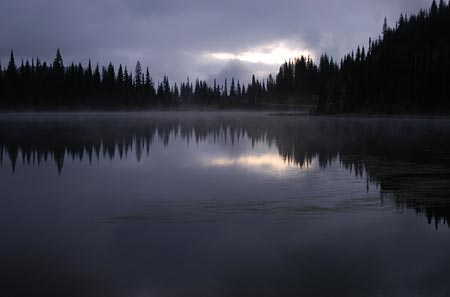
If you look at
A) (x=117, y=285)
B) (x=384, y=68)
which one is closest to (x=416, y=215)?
(x=117, y=285)

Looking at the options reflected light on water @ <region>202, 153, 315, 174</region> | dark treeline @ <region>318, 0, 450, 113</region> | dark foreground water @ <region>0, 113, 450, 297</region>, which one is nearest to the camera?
dark foreground water @ <region>0, 113, 450, 297</region>

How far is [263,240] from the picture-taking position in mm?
9391

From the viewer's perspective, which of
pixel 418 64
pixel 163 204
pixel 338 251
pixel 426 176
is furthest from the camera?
pixel 418 64

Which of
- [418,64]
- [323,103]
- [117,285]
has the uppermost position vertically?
[418,64]

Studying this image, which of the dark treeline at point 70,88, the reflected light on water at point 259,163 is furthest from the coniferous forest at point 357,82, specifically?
the reflected light on water at point 259,163

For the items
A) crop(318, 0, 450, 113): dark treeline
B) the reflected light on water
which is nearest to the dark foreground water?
the reflected light on water

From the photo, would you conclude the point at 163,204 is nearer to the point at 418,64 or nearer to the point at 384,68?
the point at 418,64

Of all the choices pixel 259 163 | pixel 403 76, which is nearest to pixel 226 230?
pixel 259 163

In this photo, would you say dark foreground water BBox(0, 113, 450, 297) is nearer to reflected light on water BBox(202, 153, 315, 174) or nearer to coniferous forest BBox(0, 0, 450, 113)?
reflected light on water BBox(202, 153, 315, 174)

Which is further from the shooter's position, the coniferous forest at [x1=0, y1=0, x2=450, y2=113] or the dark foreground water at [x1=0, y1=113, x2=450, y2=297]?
the coniferous forest at [x1=0, y1=0, x2=450, y2=113]

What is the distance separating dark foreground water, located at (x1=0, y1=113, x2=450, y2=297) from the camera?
7312 millimetres

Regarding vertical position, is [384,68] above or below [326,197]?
above

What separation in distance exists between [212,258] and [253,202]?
485 centimetres

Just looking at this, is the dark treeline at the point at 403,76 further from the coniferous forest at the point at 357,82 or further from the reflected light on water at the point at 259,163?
the reflected light on water at the point at 259,163
